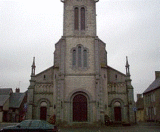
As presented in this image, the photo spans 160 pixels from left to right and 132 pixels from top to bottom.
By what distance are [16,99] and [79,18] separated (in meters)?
33.0

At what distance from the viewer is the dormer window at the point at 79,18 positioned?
32656 mm

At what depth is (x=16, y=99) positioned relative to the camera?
55.6m

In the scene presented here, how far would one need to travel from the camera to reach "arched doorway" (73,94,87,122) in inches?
1144

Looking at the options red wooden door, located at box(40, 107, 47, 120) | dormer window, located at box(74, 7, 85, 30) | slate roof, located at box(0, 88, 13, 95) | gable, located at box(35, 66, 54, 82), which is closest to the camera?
dormer window, located at box(74, 7, 85, 30)

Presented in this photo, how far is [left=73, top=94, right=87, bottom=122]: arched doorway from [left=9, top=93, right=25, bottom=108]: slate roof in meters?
28.3

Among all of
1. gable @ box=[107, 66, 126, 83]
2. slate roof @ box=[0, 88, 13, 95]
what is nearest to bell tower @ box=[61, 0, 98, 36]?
gable @ box=[107, 66, 126, 83]

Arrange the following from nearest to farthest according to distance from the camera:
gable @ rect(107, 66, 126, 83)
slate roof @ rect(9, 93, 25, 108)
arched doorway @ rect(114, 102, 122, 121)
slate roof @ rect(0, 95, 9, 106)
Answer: arched doorway @ rect(114, 102, 122, 121)
gable @ rect(107, 66, 126, 83)
slate roof @ rect(0, 95, 9, 106)
slate roof @ rect(9, 93, 25, 108)

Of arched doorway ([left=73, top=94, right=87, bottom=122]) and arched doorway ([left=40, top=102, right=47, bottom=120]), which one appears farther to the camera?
arched doorway ([left=40, top=102, right=47, bottom=120])

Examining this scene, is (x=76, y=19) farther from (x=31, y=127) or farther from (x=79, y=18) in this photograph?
(x=31, y=127)

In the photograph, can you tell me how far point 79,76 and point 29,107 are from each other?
9.57m

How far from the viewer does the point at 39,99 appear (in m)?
33.6

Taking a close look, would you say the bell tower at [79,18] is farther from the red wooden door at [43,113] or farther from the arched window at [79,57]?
the red wooden door at [43,113]

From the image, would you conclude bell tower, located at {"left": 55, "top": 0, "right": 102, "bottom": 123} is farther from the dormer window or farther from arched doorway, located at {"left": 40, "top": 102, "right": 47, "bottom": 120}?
arched doorway, located at {"left": 40, "top": 102, "right": 47, "bottom": 120}

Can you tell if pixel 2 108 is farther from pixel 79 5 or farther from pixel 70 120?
pixel 79 5
